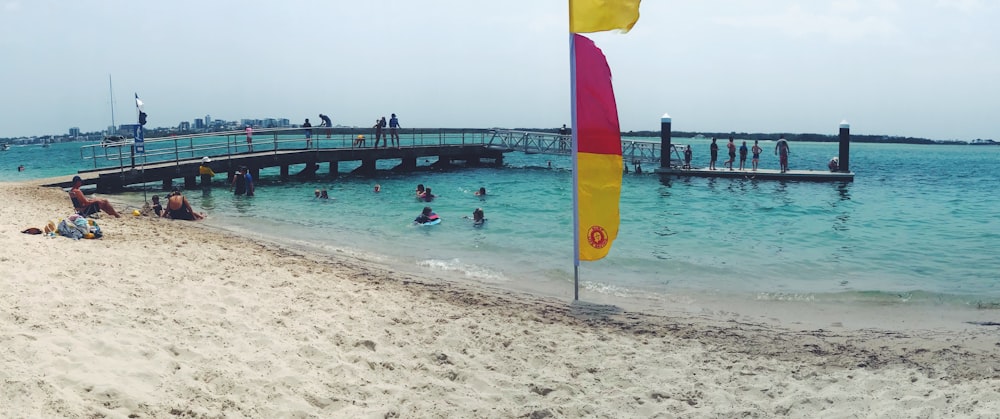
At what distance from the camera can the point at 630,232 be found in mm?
15820

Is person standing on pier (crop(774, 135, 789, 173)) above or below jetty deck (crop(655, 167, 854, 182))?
above

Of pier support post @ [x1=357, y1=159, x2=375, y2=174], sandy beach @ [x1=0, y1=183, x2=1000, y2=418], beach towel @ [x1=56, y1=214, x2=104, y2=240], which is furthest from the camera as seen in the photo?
pier support post @ [x1=357, y1=159, x2=375, y2=174]

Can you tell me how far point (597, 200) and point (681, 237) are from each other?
784 cm

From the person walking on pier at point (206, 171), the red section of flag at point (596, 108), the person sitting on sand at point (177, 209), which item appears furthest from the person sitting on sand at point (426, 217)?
the person walking on pier at point (206, 171)

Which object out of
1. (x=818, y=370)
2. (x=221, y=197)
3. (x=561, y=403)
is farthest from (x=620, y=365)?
(x=221, y=197)

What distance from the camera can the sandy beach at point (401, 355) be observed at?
4.64 metres

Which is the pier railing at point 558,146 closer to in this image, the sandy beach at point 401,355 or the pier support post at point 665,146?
the pier support post at point 665,146

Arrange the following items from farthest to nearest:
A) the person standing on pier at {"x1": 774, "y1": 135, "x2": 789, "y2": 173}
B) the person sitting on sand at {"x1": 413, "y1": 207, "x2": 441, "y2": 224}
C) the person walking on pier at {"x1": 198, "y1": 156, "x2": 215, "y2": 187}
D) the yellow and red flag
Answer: the person standing on pier at {"x1": 774, "y1": 135, "x2": 789, "y2": 173}
the person walking on pier at {"x1": 198, "y1": 156, "x2": 215, "y2": 187}
the person sitting on sand at {"x1": 413, "y1": 207, "x2": 441, "y2": 224}
the yellow and red flag

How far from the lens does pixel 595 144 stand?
773cm

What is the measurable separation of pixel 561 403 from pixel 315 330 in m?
2.55

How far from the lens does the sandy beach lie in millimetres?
4645

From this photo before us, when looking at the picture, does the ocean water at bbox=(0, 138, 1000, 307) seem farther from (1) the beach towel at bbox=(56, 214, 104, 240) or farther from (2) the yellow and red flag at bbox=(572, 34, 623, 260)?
(1) the beach towel at bbox=(56, 214, 104, 240)

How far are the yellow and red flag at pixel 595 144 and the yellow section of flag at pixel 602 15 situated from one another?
158mm

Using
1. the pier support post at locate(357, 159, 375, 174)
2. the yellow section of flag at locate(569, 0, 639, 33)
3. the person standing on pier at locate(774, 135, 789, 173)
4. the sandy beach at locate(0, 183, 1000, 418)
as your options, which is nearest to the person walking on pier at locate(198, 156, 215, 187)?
the pier support post at locate(357, 159, 375, 174)
